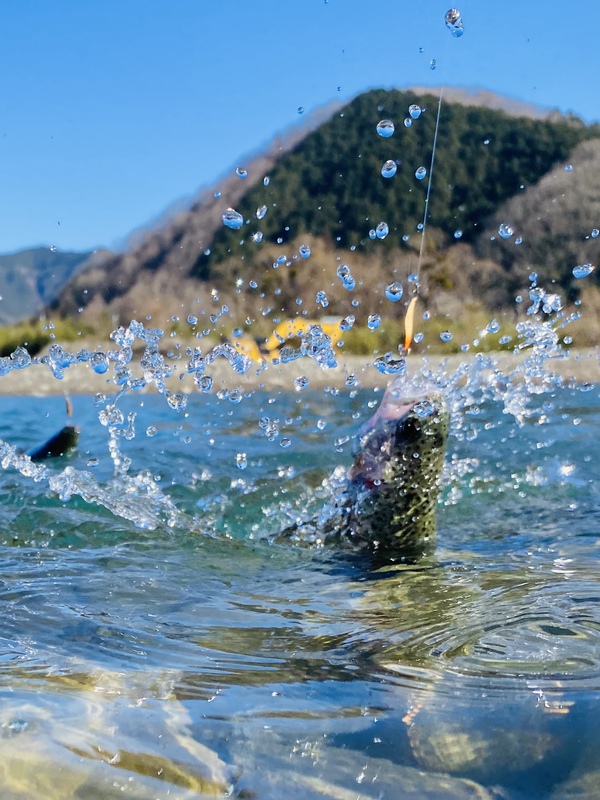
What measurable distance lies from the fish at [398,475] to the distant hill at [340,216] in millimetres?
7224

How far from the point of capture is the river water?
1.22 meters

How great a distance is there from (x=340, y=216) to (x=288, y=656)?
12.9 m

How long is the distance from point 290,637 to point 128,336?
2909mm

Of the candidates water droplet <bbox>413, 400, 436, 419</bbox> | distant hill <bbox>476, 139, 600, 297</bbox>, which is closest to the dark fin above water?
water droplet <bbox>413, 400, 436, 419</bbox>

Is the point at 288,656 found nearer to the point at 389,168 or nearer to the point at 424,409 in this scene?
the point at 424,409

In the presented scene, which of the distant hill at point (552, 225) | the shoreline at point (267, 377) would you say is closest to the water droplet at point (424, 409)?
the shoreline at point (267, 377)

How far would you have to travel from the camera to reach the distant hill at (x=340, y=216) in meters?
12.3

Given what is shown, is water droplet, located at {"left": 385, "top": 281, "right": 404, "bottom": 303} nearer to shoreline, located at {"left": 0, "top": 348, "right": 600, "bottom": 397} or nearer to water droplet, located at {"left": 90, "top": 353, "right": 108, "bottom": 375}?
water droplet, located at {"left": 90, "top": 353, "right": 108, "bottom": 375}

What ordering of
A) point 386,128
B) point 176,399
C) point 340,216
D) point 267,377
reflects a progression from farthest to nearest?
point 267,377
point 340,216
point 176,399
point 386,128

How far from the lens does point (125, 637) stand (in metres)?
1.99

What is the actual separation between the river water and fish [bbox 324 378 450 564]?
0.15 metres

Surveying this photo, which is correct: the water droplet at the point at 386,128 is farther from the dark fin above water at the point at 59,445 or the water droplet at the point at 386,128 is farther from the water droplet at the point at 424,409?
the dark fin above water at the point at 59,445

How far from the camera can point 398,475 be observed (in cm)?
321

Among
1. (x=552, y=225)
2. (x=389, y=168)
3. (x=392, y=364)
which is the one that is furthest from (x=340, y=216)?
(x=392, y=364)
